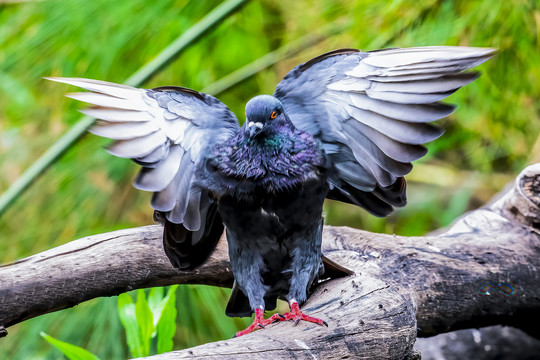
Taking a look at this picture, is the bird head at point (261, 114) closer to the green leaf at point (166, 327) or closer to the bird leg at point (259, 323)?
the bird leg at point (259, 323)

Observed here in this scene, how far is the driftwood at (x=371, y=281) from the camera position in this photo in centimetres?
121

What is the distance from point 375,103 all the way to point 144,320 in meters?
0.78

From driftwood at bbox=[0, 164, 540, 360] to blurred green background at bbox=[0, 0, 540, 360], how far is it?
552 millimetres

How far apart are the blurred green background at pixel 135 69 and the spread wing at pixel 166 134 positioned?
0.83 meters

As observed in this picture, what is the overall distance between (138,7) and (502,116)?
1420mm

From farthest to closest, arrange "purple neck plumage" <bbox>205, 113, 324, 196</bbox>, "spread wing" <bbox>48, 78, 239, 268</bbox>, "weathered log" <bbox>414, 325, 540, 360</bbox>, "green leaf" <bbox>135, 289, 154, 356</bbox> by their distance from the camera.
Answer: "weathered log" <bbox>414, 325, 540, 360</bbox> → "green leaf" <bbox>135, 289, 154, 356</bbox> → "purple neck plumage" <bbox>205, 113, 324, 196</bbox> → "spread wing" <bbox>48, 78, 239, 268</bbox>

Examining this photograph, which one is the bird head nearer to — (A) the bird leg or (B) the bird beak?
(B) the bird beak

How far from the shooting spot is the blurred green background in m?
2.10

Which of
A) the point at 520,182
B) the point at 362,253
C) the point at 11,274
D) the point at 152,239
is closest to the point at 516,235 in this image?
the point at 520,182

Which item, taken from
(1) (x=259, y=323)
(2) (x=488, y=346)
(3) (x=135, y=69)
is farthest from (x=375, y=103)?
(3) (x=135, y=69)

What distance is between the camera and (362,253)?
1.63 meters

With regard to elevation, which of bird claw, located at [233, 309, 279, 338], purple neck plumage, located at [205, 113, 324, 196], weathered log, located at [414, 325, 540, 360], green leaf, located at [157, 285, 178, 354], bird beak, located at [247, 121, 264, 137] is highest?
bird beak, located at [247, 121, 264, 137]

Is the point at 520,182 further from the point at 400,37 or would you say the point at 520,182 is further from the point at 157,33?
the point at 157,33

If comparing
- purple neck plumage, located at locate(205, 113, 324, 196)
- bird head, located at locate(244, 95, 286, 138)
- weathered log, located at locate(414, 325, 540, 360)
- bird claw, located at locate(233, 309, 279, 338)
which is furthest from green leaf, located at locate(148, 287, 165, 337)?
weathered log, located at locate(414, 325, 540, 360)
